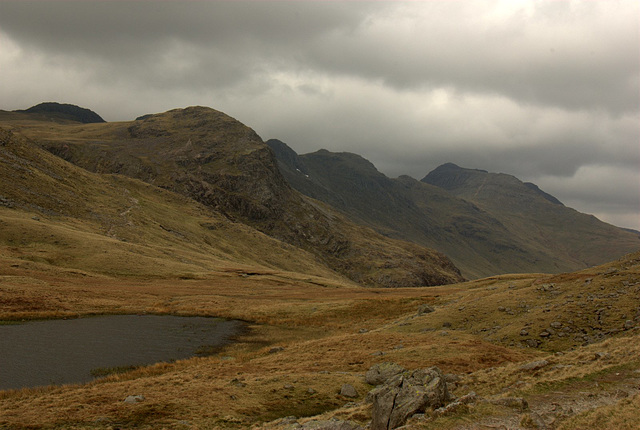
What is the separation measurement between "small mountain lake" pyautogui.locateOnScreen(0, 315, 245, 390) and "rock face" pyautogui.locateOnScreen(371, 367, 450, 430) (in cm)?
2373

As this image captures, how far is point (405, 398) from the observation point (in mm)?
18547

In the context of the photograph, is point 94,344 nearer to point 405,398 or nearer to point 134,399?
point 134,399

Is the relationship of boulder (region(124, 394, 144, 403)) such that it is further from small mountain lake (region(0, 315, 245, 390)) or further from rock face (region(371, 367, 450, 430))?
rock face (region(371, 367, 450, 430))

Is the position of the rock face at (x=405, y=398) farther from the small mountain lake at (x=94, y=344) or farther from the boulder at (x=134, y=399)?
the small mountain lake at (x=94, y=344)

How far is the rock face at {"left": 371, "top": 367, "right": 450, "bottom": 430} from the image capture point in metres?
17.3

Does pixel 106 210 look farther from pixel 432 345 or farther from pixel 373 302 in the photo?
pixel 432 345

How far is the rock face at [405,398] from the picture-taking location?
56.9ft

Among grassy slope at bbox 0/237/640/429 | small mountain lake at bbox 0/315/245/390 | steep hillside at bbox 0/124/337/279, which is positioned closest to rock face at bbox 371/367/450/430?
grassy slope at bbox 0/237/640/429

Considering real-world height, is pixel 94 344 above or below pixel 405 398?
below

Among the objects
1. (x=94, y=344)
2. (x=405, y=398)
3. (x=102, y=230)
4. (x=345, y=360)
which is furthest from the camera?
(x=102, y=230)

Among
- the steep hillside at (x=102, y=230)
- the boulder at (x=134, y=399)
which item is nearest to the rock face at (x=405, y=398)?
the boulder at (x=134, y=399)

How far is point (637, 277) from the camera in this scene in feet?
128

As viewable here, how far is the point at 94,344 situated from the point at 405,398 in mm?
35523

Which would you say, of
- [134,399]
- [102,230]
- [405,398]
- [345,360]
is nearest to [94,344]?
[134,399]
